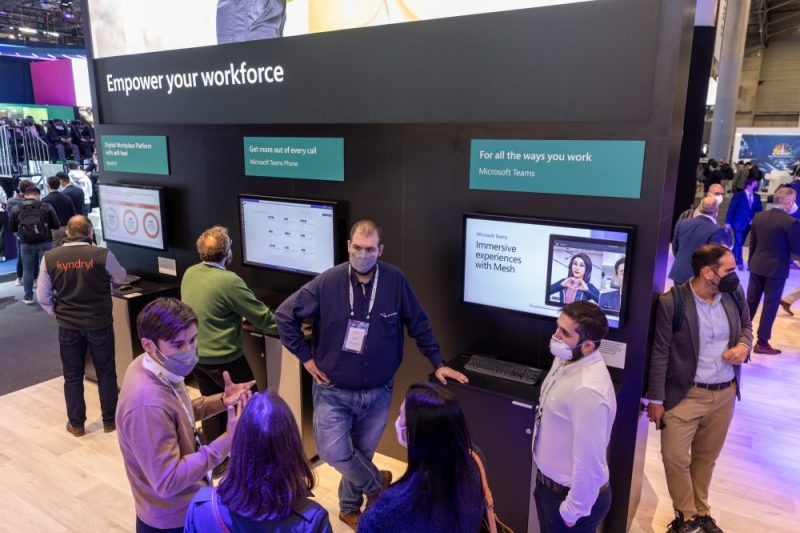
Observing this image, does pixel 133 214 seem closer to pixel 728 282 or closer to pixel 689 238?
pixel 728 282

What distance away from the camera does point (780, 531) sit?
294 cm

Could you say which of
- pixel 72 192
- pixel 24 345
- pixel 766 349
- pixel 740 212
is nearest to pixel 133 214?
pixel 24 345

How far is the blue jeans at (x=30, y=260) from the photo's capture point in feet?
22.0

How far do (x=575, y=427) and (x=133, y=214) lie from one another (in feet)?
13.5

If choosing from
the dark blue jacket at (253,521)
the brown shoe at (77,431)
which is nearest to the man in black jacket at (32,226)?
the brown shoe at (77,431)

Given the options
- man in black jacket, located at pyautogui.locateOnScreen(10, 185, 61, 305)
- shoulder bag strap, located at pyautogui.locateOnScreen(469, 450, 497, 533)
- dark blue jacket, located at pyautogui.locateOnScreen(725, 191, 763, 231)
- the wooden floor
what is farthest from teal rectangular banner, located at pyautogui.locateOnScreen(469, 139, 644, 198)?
dark blue jacket, located at pyautogui.locateOnScreen(725, 191, 763, 231)

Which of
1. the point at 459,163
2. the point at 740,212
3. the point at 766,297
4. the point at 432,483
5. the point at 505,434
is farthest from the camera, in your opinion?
the point at 740,212

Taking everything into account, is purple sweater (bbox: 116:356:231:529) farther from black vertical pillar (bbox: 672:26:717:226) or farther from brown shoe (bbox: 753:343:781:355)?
brown shoe (bbox: 753:343:781:355)

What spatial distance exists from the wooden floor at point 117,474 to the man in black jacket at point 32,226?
2.66m

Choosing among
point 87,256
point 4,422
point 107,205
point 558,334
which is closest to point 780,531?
point 558,334

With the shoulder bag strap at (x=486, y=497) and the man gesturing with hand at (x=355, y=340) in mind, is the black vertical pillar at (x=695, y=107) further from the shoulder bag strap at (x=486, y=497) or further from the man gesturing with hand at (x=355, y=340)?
the shoulder bag strap at (x=486, y=497)

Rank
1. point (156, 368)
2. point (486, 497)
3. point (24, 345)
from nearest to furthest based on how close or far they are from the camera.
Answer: point (486, 497) → point (156, 368) → point (24, 345)

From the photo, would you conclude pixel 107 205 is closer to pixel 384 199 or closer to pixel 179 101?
pixel 179 101

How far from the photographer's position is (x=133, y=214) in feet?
15.5
